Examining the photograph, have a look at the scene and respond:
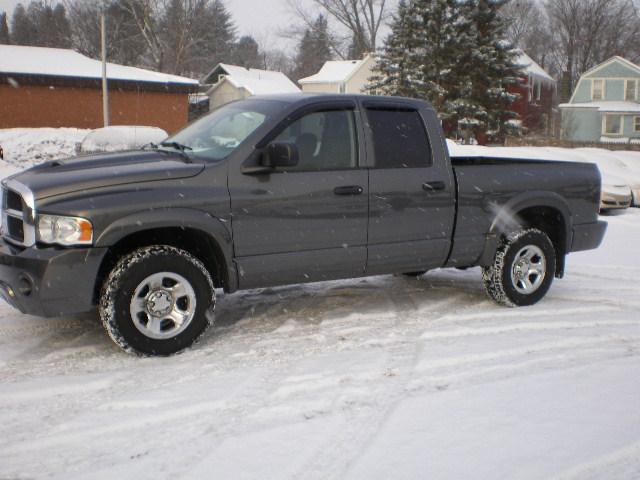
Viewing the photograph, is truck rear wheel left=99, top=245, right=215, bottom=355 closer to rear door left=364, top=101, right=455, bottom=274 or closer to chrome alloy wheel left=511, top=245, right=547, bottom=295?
rear door left=364, top=101, right=455, bottom=274

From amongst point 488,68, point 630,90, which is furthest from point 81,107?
point 630,90

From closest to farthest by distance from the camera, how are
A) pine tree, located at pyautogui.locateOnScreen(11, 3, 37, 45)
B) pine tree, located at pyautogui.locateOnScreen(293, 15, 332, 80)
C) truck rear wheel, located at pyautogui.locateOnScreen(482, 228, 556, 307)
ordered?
truck rear wheel, located at pyautogui.locateOnScreen(482, 228, 556, 307) < pine tree, located at pyautogui.locateOnScreen(293, 15, 332, 80) < pine tree, located at pyautogui.locateOnScreen(11, 3, 37, 45)

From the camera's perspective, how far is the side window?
5582 millimetres

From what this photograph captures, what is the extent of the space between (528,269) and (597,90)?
50159mm

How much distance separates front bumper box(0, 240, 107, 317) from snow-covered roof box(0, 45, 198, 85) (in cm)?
2878

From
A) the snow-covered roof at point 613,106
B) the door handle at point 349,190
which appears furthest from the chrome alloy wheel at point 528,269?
the snow-covered roof at point 613,106

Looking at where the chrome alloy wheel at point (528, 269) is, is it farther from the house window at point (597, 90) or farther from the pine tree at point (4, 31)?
the pine tree at point (4, 31)

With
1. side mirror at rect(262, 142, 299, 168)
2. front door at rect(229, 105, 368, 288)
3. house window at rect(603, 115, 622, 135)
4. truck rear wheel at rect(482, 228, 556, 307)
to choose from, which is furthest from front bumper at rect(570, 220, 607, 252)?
house window at rect(603, 115, 622, 135)

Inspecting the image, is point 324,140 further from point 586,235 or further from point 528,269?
point 586,235

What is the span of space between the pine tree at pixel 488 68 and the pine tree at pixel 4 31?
190 ft

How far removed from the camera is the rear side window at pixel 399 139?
19.5ft

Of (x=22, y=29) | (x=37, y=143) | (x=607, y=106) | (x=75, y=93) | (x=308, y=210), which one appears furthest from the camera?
(x=22, y=29)

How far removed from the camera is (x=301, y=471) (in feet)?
11.4

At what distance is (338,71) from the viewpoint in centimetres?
5809
